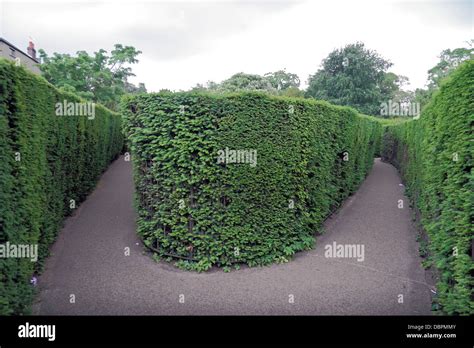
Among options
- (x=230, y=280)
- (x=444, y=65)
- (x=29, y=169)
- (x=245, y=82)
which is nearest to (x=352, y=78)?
(x=444, y=65)

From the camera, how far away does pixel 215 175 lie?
217 inches

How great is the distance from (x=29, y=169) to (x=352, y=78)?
118 ft

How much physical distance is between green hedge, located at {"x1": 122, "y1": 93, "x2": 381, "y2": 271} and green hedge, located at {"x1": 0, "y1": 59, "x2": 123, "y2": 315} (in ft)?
5.31

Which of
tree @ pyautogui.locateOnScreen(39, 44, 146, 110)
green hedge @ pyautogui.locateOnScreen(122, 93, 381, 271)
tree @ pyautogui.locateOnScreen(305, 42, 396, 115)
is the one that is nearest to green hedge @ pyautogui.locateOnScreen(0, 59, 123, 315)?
green hedge @ pyautogui.locateOnScreen(122, 93, 381, 271)

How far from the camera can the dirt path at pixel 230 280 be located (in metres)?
4.36

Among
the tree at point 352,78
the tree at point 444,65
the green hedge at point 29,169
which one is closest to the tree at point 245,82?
the tree at point 352,78

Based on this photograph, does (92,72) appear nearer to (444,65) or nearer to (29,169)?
(29,169)

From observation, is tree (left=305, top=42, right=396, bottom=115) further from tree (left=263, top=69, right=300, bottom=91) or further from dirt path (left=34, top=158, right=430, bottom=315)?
dirt path (left=34, top=158, right=430, bottom=315)

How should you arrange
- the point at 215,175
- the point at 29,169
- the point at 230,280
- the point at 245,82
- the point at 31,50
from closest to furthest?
the point at 29,169 → the point at 230,280 → the point at 215,175 → the point at 31,50 → the point at 245,82

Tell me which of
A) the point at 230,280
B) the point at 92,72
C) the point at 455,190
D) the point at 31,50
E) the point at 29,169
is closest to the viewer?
the point at 455,190

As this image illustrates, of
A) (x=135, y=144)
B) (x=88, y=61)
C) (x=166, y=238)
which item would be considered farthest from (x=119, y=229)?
(x=88, y=61)

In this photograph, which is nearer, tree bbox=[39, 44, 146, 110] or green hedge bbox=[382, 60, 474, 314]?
green hedge bbox=[382, 60, 474, 314]

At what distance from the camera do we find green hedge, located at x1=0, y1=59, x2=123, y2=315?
370cm
